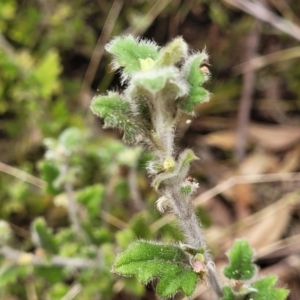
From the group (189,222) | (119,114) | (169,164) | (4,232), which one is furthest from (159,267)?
(4,232)

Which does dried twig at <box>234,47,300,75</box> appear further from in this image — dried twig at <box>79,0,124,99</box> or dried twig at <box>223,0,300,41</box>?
dried twig at <box>79,0,124,99</box>

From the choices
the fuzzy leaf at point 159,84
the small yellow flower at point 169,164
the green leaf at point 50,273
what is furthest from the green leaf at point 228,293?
the green leaf at point 50,273

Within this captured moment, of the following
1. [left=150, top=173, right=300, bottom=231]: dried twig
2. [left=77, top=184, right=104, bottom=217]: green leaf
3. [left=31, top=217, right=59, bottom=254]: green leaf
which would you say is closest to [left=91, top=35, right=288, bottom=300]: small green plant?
[left=31, top=217, right=59, bottom=254]: green leaf

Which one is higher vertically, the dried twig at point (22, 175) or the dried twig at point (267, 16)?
the dried twig at point (267, 16)

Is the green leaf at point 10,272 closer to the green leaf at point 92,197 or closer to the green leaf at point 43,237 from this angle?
the green leaf at point 43,237

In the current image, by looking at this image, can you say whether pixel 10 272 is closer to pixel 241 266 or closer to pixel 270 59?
pixel 241 266

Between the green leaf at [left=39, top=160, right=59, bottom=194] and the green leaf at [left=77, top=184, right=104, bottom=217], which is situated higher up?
the green leaf at [left=39, top=160, right=59, bottom=194]

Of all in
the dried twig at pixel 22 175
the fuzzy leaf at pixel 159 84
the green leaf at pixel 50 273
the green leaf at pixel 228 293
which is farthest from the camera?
the dried twig at pixel 22 175
